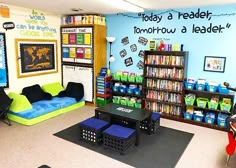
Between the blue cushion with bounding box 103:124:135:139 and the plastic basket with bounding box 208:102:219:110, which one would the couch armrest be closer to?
the blue cushion with bounding box 103:124:135:139

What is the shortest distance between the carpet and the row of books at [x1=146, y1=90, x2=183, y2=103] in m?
0.79

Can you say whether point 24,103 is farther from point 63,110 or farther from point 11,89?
point 63,110

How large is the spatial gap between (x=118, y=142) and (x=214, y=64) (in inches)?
106

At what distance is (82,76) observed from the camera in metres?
5.55

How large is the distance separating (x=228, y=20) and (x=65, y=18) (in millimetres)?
3982

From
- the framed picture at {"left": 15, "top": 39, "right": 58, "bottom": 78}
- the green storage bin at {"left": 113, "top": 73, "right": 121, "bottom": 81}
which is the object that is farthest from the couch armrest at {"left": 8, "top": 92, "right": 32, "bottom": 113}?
the green storage bin at {"left": 113, "top": 73, "right": 121, "bottom": 81}

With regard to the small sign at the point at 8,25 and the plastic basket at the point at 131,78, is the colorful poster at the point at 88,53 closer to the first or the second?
the plastic basket at the point at 131,78

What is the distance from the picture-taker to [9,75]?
15.0 feet

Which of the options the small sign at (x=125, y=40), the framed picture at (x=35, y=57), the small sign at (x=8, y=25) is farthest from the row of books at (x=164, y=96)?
the small sign at (x=8, y=25)

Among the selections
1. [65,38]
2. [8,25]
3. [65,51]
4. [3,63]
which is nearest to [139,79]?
[65,51]

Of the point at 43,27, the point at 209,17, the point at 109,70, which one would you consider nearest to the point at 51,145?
the point at 109,70

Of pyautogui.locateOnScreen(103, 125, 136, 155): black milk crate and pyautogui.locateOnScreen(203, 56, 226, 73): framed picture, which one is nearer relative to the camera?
pyautogui.locateOnScreen(103, 125, 136, 155): black milk crate

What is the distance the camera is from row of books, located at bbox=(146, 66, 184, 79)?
4.47 meters

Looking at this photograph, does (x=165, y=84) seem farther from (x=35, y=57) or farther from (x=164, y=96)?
(x=35, y=57)
